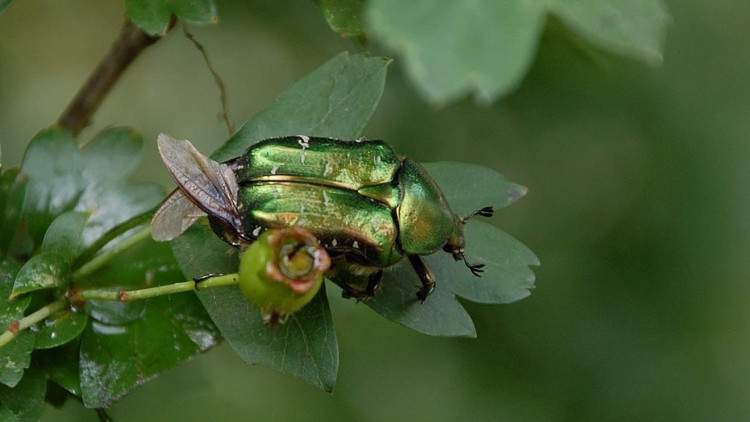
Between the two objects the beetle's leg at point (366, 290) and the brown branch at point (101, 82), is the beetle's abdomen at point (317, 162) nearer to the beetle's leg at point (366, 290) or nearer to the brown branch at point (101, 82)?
the beetle's leg at point (366, 290)

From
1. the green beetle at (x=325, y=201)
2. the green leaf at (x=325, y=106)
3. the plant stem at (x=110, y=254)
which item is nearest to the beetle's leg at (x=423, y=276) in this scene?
the green beetle at (x=325, y=201)

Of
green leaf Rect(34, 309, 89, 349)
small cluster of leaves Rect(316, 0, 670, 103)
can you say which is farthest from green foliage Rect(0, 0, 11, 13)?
small cluster of leaves Rect(316, 0, 670, 103)

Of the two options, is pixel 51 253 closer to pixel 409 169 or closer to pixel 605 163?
pixel 409 169

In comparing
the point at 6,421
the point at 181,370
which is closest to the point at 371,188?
the point at 6,421

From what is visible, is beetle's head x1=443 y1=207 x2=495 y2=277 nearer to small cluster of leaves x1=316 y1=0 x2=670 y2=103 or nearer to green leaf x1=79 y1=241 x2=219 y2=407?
green leaf x1=79 y1=241 x2=219 y2=407

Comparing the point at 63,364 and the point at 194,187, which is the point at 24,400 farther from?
A: the point at 194,187
